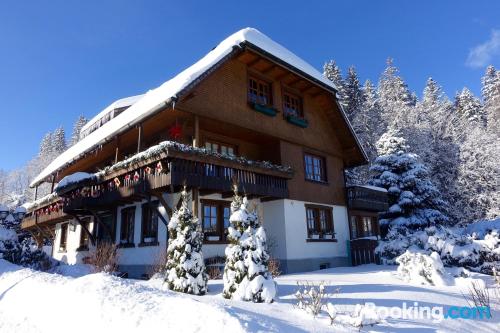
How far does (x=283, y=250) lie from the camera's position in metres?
16.3

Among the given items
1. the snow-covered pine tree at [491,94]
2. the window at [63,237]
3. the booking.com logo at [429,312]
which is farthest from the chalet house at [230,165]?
the snow-covered pine tree at [491,94]

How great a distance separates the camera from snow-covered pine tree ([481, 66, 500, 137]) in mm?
44219

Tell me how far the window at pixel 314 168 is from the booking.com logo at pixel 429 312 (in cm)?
1163

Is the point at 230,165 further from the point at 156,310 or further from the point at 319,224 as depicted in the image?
the point at 156,310

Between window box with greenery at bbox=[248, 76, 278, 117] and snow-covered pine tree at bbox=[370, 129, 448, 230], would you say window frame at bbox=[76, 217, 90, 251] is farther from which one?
snow-covered pine tree at bbox=[370, 129, 448, 230]

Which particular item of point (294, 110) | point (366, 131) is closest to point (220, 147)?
point (294, 110)

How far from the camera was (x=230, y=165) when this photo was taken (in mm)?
13758

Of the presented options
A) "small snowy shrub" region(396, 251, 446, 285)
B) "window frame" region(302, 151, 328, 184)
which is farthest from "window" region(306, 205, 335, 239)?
"small snowy shrub" region(396, 251, 446, 285)

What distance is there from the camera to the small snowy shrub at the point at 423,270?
1126 cm

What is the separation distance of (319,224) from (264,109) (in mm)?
6709

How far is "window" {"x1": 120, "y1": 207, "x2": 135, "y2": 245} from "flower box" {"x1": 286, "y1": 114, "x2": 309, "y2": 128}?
29.0 ft

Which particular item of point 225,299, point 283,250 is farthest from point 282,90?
point 225,299

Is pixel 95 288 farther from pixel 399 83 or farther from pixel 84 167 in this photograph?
pixel 399 83

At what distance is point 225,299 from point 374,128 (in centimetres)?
3463
